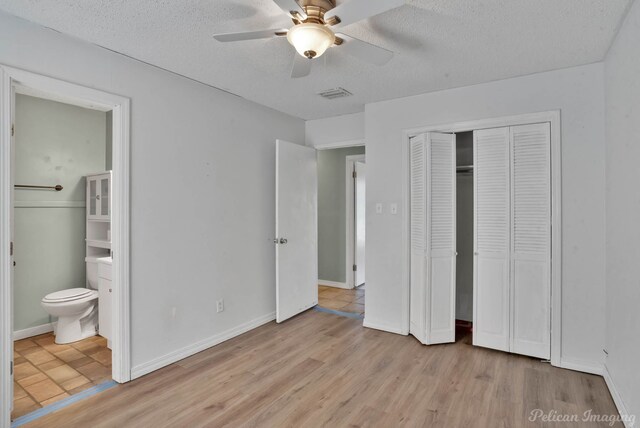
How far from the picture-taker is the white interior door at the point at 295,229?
378cm

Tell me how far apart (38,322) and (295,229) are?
2838 millimetres

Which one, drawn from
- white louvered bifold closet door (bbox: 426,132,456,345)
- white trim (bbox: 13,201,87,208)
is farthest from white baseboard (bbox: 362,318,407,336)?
white trim (bbox: 13,201,87,208)

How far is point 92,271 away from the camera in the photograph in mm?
3654

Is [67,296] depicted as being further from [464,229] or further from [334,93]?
[464,229]

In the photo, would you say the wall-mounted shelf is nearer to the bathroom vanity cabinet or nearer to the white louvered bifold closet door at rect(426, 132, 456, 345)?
the bathroom vanity cabinet

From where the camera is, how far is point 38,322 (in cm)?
348

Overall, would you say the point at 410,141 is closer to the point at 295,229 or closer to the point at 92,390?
the point at 295,229

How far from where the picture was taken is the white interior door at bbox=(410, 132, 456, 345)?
3186 mm

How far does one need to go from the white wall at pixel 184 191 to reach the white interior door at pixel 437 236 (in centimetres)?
173

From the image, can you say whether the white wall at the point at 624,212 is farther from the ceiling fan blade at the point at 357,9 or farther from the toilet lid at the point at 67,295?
the toilet lid at the point at 67,295

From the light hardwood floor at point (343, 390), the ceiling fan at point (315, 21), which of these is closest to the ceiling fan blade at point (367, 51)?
the ceiling fan at point (315, 21)

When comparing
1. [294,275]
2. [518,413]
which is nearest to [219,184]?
[294,275]

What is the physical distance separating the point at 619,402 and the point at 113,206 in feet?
12.2

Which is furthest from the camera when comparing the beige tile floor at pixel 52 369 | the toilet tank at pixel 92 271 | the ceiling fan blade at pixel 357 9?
the toilet tank at pixel 92 271
